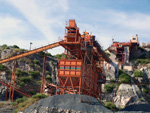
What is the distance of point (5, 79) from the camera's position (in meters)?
62.0

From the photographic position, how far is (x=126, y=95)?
207 ft

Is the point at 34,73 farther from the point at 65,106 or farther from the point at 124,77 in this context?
the point at 65,106

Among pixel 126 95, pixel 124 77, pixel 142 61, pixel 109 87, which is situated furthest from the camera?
pixel 142 61

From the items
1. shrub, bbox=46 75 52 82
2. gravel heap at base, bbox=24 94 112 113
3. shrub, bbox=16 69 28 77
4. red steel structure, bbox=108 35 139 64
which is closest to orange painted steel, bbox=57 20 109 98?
gravel heap at base, bbox=24 94 112 113

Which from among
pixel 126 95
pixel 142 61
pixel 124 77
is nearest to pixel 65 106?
pixel 126 95

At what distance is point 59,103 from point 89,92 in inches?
403

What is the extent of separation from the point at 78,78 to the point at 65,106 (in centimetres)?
771

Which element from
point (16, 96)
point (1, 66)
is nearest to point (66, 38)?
point (16, 96)

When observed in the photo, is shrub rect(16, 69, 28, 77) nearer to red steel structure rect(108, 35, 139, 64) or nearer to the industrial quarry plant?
the industrial quarry plant

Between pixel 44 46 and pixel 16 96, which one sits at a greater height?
pixel 44 46

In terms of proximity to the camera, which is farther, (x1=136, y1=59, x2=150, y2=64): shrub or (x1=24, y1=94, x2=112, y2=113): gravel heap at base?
(x1=136, y1=59, x2=150, y2=64): shrub

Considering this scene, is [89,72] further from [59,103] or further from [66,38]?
[59,103]

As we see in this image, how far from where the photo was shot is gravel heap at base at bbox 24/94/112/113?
3731 centimetres

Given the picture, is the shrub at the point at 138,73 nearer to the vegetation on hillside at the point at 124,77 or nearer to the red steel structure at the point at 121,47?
the vegetation on hillside at the point at 124,77
